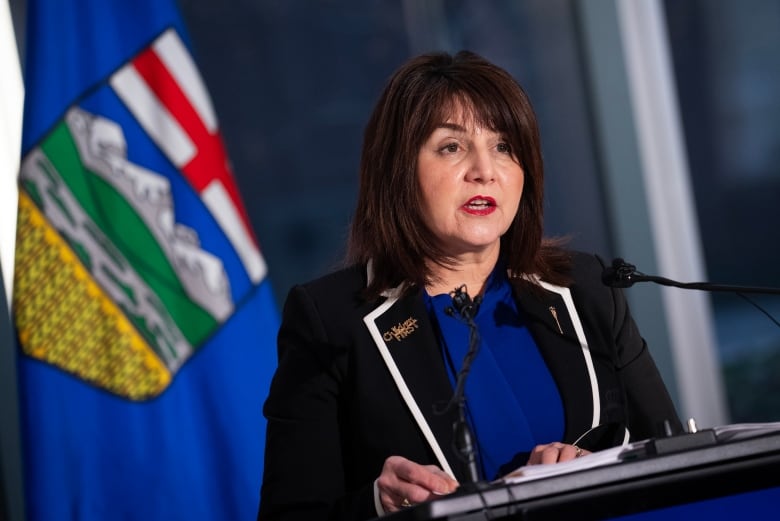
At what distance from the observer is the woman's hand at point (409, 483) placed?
148cm

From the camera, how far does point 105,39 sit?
281 cm

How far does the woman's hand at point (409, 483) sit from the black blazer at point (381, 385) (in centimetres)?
12

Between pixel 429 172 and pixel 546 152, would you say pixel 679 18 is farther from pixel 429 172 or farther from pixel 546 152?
pixel 429 172

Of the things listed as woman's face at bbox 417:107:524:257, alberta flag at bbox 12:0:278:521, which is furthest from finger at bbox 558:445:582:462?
alberta flag at bbox 12:0:278:521

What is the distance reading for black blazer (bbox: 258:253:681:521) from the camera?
1802mm

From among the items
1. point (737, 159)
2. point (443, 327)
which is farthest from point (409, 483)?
point (737, 159)

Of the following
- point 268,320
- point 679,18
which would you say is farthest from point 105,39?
point 679,18

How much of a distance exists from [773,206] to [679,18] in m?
0.87

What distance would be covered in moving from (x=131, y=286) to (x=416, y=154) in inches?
42.6

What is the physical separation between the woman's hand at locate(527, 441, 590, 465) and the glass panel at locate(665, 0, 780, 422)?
9.09 ft

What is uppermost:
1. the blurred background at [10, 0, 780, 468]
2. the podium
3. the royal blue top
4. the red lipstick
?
the blurred background at [10, 0, 780, 468]

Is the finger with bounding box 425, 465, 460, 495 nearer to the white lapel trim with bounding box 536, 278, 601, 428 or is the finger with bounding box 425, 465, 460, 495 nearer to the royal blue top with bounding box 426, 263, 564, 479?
the royal blue top with bounding box 426, 263, 564, 479

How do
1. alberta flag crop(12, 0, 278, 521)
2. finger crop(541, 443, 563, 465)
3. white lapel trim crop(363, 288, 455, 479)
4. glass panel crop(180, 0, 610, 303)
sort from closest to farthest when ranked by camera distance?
finger crop(541, 443, 563, 465) < white lapel trim crop(363, 288, 455, 479) < alberta flag crop(12, 0, 278, 521) < glass panel crop(180, 0, 610, 303)

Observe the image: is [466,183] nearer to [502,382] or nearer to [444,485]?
[502,382]
